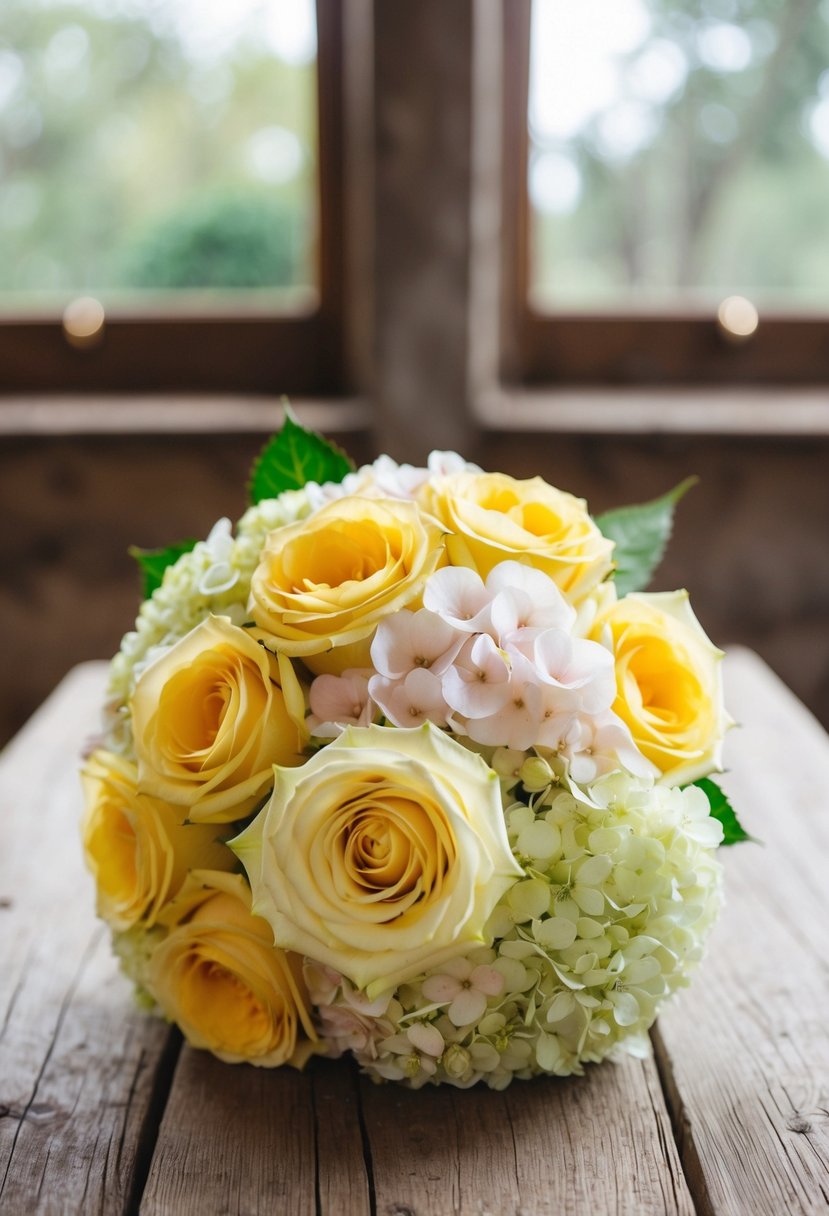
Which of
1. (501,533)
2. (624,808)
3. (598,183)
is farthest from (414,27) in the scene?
(624,808)

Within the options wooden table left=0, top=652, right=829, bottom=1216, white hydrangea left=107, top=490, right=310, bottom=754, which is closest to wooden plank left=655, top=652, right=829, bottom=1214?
wooden table left=0, top=652, right=829, bottom=1216

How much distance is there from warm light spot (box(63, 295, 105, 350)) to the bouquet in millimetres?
1465

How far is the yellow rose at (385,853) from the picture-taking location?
0.53 meters

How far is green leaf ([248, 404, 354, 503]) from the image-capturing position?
0.76 meters

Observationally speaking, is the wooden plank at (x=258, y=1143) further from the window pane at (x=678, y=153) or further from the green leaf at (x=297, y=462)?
the window pane at (x=678, y=153)

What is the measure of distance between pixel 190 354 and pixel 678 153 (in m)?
0.93

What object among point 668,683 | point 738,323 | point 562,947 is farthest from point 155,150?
point 562,947

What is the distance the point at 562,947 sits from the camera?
1.91ft

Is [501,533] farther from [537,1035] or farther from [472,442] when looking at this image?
[472,442]

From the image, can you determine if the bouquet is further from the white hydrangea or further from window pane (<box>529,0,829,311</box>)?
window pane (<box>529,0,829,311</box>)

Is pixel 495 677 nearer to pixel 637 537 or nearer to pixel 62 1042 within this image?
pixel 637 537

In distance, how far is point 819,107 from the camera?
1954 mm

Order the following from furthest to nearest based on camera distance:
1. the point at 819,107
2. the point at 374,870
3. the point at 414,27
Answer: the point at 819,107 → the point at 414,27 → the point at 374,870

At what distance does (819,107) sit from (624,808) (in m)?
1.77
